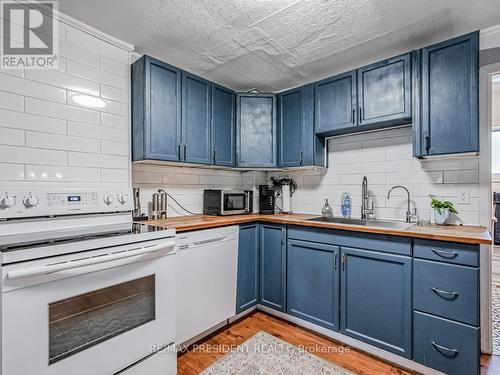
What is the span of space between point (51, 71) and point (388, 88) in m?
2.42

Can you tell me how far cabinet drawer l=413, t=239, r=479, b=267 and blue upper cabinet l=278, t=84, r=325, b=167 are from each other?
3.96ft

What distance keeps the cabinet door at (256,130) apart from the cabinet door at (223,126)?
0.26 feet

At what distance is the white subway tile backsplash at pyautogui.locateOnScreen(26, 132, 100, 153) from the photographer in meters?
1.66

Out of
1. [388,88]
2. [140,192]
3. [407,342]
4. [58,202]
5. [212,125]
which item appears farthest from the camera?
[212,125]

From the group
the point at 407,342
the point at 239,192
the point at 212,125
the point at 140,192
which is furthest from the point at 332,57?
the point at 407,342

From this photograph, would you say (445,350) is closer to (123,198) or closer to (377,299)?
(377,299)

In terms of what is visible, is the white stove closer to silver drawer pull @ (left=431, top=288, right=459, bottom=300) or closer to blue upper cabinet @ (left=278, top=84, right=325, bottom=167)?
blue upper cabinet @ (left=278, top=84, right=325, bottom=167)

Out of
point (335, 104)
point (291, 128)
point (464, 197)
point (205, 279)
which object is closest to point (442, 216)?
point (464, 197)

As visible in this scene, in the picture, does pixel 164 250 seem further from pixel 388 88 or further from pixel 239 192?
pixel 388 88

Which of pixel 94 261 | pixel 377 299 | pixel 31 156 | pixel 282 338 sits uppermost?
pixel 31 156

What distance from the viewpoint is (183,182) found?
2658 mm

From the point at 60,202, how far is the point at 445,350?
8.21 ft

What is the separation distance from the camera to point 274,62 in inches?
92.8

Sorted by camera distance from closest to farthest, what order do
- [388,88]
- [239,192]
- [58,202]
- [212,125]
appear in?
1. [58,202]
2. [388,88]
3. [212,125]
4. [239,192]
